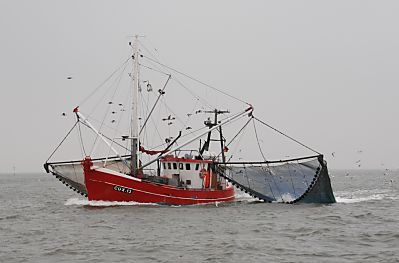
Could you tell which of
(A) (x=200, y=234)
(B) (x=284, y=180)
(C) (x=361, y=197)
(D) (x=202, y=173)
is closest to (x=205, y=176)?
(D) (x=202, y=173)

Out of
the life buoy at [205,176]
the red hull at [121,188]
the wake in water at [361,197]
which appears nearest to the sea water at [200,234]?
the red hull at [121,188]

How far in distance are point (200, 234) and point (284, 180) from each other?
15.9m

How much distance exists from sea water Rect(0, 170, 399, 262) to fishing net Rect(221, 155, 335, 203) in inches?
63.3

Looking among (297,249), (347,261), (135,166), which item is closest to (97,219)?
(135,166)

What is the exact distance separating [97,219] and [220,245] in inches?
413

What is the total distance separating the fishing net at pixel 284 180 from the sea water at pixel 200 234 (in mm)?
1608

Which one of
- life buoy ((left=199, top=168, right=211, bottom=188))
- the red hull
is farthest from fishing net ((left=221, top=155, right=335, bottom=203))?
the red hull

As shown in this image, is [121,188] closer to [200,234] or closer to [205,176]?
[205,176]

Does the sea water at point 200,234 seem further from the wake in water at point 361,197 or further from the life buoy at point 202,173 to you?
the wake in water at point 361,197

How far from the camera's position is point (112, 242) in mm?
23469

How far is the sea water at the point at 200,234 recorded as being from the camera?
20.6 meters

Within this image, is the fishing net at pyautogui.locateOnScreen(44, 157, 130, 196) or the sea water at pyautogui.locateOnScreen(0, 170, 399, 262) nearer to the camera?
the sea water at pyautogui.locateOnScreen(0, 170, 399, 262)

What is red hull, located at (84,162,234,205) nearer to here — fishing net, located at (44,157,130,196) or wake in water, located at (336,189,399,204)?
fishing net, located at (44,157,130,196)

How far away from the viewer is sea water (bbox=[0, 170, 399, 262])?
20.6m
